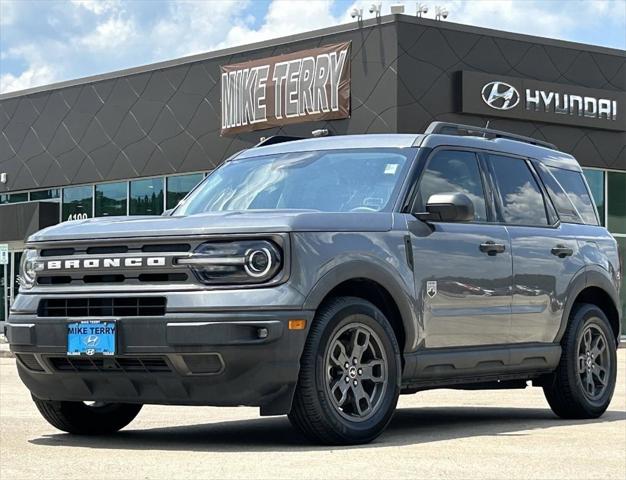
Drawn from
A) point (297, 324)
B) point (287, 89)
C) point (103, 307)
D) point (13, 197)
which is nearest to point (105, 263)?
point (103, 307)

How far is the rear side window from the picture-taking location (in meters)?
11.5

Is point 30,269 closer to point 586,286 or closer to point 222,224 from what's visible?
point 222,224

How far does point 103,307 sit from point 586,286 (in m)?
4.25

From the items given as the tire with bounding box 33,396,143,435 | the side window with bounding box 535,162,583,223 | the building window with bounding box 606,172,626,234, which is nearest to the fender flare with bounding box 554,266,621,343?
the side window with bounding box 535,162,583,223

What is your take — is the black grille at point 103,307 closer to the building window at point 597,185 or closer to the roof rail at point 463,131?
the roof rail at point 463,131

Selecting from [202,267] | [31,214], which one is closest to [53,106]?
[31,214]

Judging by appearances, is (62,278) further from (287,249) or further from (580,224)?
(580,224)

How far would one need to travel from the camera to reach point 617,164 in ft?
108

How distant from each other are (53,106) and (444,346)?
29.7 meters

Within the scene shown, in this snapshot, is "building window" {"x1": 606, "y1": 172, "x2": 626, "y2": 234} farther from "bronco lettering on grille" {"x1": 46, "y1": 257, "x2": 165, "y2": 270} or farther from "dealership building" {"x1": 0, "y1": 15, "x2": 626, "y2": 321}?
"bronco lettering on grille" {"x1": 46, "y1": 257, "x2": 165, "y2": 270}

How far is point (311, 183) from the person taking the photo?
31.5 ft

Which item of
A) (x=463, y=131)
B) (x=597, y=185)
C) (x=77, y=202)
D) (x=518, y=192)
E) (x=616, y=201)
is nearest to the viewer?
(x=463, y=131)

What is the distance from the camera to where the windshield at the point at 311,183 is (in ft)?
30.7

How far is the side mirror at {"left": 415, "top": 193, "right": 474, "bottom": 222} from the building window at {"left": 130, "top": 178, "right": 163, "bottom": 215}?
2552 centimetres
